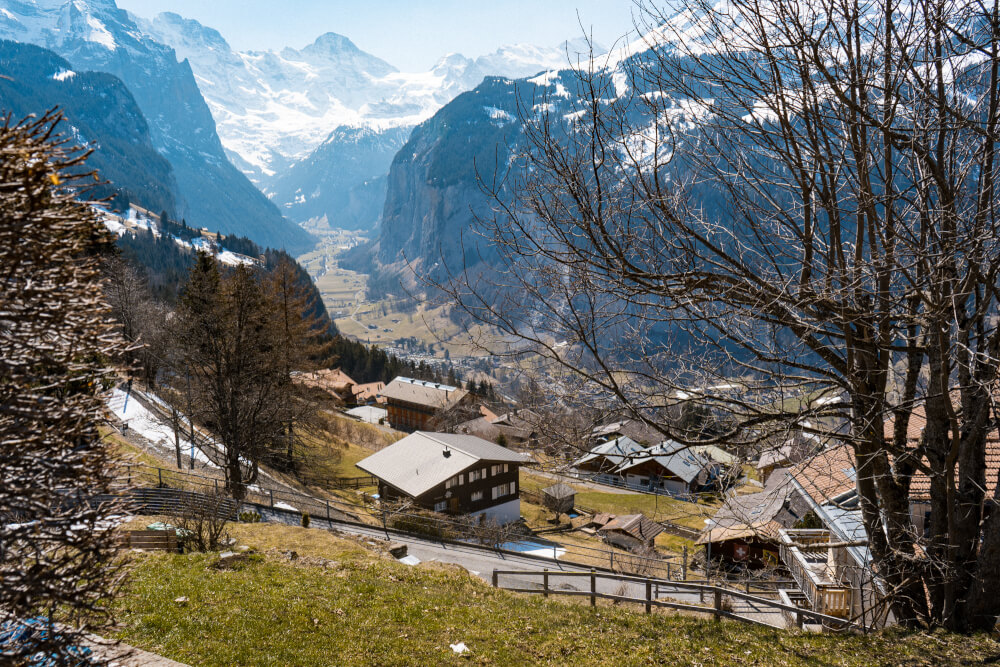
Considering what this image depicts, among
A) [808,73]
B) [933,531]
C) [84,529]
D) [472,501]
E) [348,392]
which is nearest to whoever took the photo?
[84,529]

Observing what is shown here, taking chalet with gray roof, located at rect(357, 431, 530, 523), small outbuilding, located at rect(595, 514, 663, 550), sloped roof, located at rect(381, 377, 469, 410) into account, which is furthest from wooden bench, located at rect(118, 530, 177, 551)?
sloped roof, located at rect(381, 377, 469, 410)

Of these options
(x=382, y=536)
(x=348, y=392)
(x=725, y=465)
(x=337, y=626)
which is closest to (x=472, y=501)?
(x=382, y=536)

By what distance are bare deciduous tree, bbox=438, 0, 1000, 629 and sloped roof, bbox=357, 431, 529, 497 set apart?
92.8ft

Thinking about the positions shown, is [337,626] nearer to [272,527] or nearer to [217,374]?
[272,527]

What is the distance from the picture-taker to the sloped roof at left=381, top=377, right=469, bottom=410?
77.9 metres

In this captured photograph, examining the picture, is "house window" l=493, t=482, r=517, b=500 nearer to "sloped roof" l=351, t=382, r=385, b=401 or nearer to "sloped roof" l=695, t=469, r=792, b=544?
"sloped roof" l=695, t=469, r=792, b=544

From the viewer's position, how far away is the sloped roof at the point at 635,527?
39625 mm

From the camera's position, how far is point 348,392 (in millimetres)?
87562

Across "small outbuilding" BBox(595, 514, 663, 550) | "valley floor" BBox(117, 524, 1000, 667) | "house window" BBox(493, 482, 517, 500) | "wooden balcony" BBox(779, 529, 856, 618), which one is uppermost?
"valley floor" BBox(117, 524, 1000, 667)

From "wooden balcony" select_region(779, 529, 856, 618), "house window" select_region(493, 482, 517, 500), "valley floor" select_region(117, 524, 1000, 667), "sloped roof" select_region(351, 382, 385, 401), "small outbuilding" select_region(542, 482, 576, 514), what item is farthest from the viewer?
"sloped roof" select_region(351, 382, 385, 401)

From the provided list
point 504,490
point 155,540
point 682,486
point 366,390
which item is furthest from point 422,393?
point 155,540

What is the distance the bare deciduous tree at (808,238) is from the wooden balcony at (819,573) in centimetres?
508

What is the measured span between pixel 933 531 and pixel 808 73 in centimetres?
574

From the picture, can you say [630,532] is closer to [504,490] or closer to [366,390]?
[504,490]
